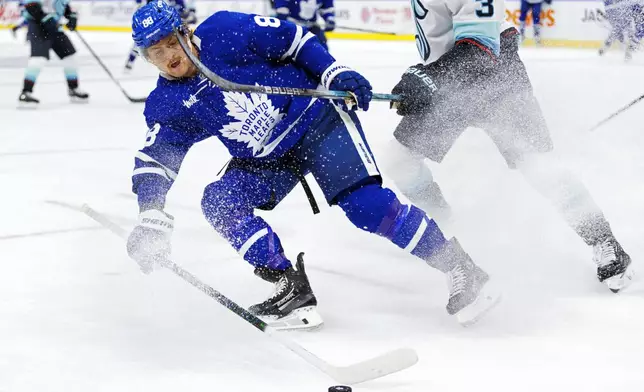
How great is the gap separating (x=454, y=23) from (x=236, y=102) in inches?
26.4

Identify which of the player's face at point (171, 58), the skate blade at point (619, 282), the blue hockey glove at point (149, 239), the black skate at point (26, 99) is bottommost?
the black skate at point (26, 99)

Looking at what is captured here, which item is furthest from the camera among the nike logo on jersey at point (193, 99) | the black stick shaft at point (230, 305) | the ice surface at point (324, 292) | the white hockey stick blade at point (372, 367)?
the nike logo on jersey at point (193, 99)

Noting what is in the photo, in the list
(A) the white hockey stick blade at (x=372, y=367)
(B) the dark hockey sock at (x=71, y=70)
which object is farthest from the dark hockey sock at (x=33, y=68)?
(A) the white hockey stick blade at (x=372, y=367)

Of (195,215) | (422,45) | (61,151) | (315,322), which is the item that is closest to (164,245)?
(315,322)

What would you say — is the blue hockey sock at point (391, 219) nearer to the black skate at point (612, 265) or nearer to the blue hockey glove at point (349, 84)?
Result: the blue hockey glove at point (349, 84)

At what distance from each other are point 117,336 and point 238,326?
28 centimetres

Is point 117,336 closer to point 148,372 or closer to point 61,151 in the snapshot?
point 148,372

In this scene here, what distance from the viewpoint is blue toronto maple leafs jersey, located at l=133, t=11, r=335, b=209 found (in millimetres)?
2121

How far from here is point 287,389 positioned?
1.80 meters

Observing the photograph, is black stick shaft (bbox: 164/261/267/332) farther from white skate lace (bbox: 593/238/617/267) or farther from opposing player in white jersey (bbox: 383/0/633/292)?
white skate lace (bbox: 593/238/617/267)

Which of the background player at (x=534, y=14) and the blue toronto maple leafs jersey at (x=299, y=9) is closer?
the blue toronto maple leafs jersey at (x=299, y=9)

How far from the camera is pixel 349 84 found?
6.91 ft

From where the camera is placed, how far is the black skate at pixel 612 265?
2379mm

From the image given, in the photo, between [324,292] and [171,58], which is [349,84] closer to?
[171,58]
